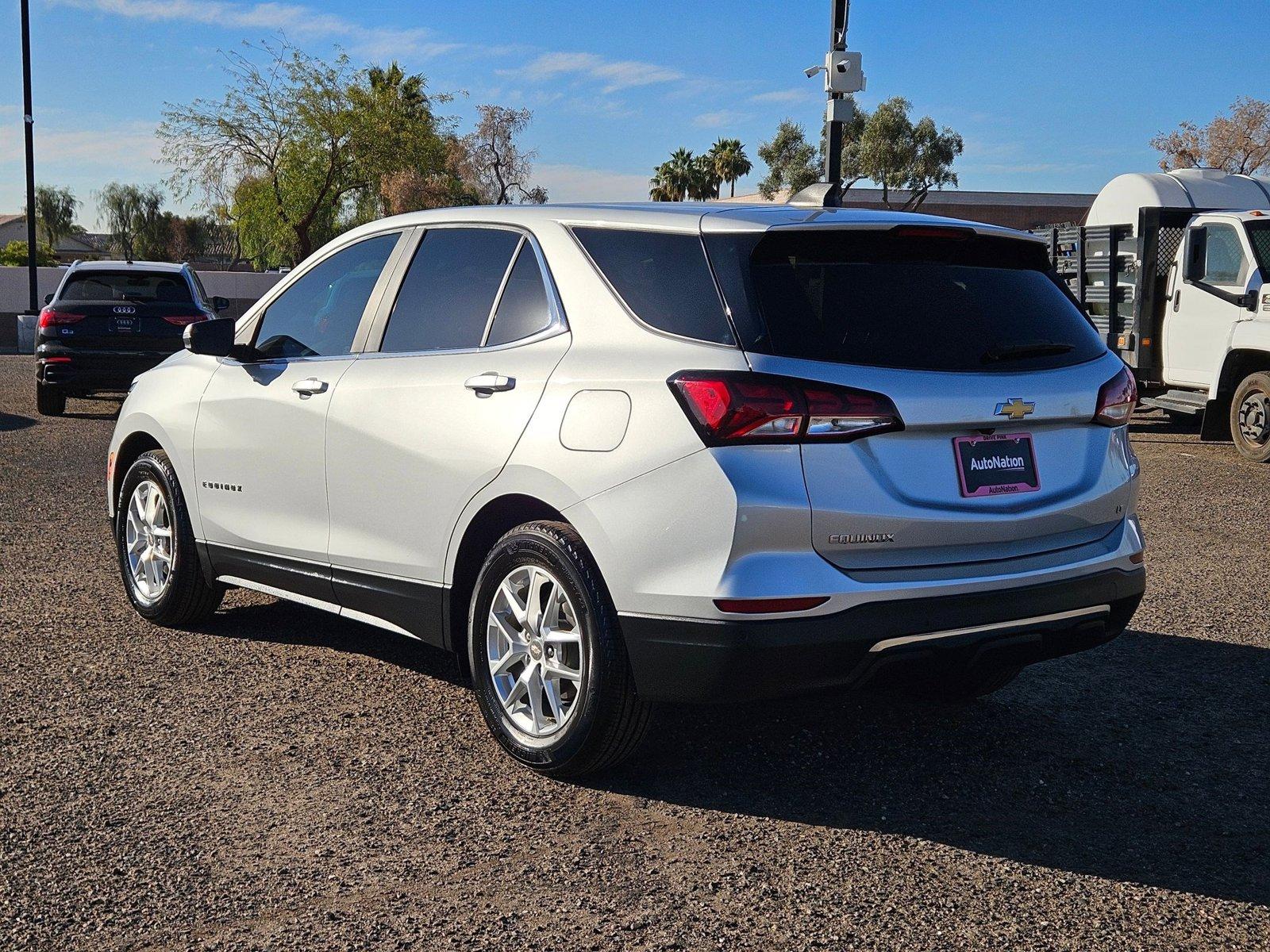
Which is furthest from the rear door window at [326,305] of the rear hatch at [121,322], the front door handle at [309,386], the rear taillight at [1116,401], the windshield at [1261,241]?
the windshield at [1261,241]

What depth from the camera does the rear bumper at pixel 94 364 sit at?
15055mm

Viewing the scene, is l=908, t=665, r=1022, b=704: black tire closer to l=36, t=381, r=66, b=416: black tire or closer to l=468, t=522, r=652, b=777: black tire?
l=468, t=522, r=652, b=777: black tire

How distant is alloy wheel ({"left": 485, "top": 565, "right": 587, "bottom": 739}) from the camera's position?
4125 millimetres

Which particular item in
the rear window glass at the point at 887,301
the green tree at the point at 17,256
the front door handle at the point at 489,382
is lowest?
the front door handle at the point at 489,382

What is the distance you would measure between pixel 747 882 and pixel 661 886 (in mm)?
224

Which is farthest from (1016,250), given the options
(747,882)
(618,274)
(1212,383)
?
(1212,383)

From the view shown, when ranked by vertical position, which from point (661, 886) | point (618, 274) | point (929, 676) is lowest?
point (661, 886)

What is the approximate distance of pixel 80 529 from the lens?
8.83 meters

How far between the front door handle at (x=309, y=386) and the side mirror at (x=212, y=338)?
52cm

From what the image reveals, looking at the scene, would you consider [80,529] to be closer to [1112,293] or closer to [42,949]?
[42,949]

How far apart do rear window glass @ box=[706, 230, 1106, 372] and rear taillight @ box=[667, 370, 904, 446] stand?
10cm

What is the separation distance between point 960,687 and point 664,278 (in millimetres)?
2051

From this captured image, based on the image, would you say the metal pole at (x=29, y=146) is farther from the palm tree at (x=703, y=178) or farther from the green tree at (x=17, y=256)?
the palm tree at (x=703, y=178)

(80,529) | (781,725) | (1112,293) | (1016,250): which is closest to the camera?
(1016,250)
